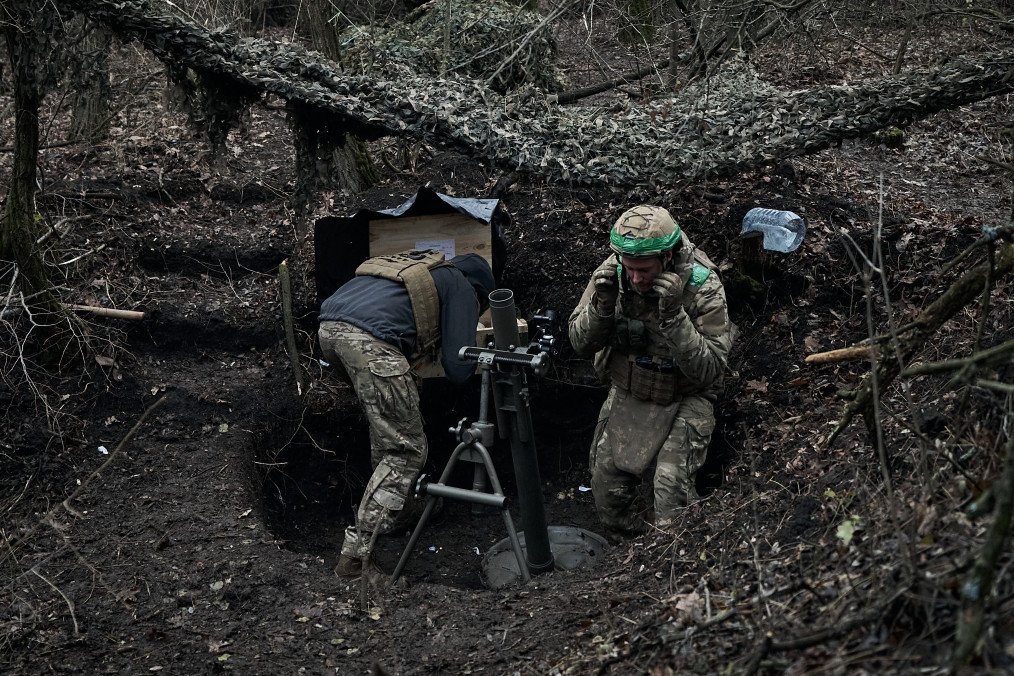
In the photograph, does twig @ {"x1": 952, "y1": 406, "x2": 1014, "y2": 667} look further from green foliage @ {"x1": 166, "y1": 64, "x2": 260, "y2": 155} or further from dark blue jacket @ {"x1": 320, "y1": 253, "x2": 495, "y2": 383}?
green foliage @ {"x1": 166, "y1": 64, "x2": 260, "y2": 155}

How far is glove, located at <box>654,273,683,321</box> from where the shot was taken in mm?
4848

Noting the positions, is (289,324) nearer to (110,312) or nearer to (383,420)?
(110,312)

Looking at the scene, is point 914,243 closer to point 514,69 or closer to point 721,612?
point 721,612

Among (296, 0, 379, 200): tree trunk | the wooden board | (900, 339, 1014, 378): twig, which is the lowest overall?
(900, 339, 1014, 378): twig

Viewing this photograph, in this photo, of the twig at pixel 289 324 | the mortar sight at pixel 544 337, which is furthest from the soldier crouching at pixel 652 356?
the twig at pixel 289 324

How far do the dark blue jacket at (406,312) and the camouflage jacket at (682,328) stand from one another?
26.2 inches

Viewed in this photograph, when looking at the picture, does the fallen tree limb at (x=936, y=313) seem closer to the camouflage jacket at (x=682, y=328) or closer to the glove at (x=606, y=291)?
the camouflage jacket at (x=682, y=328)

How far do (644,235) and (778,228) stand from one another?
185 centimetres

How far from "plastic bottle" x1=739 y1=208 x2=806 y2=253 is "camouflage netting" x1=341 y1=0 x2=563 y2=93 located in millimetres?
3504

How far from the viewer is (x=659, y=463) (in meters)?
5.39

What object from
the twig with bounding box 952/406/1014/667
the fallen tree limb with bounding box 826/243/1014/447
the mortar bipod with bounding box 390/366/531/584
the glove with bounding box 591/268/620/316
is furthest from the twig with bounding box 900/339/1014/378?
the mortar bipod with bounding box 390/366/531/584

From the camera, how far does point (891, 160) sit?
844 centimetres

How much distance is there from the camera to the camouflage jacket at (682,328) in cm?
502

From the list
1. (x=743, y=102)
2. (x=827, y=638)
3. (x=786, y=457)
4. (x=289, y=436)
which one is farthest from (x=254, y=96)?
(x=827, y=638)
